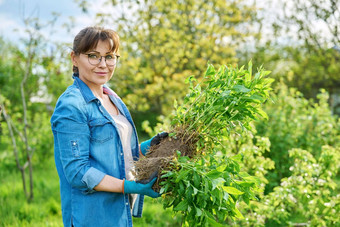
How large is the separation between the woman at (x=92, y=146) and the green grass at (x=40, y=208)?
4.26 ft

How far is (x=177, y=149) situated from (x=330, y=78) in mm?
12520

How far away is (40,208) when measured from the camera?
4.86 metres

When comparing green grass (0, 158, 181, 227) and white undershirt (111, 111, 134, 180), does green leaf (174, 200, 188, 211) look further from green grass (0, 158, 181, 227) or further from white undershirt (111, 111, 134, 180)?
green grass (0, 158, 181, 227)

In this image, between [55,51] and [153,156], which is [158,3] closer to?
[55,51]

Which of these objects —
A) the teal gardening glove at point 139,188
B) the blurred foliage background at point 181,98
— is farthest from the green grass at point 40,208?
the teal gardening glove at point 139,188

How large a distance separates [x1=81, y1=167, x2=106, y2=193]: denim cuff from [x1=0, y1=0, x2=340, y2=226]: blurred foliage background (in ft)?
1.77

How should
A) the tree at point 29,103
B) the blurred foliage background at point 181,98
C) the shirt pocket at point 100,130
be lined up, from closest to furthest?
the shirt pocket at point 100,130
the blurred foliage background at point 181,98
the tree at point 29,103

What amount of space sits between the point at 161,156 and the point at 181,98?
551 cm

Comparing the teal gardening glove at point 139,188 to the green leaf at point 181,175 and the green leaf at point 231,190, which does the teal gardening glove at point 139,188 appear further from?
the green leaf at point 231,190

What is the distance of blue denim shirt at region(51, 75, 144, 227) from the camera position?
1.95 m

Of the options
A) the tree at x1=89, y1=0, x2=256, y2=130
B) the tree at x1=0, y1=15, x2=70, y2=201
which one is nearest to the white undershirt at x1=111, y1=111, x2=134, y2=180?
the tree at x1=0, y1=15, x2=70, y2=201

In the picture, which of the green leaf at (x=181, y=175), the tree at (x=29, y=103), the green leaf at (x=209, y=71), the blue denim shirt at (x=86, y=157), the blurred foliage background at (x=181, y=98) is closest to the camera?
the green leaf at (x=181, y=175)

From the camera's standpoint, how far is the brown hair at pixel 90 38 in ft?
7.00

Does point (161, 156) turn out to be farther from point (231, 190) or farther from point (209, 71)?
point (209, 71)
